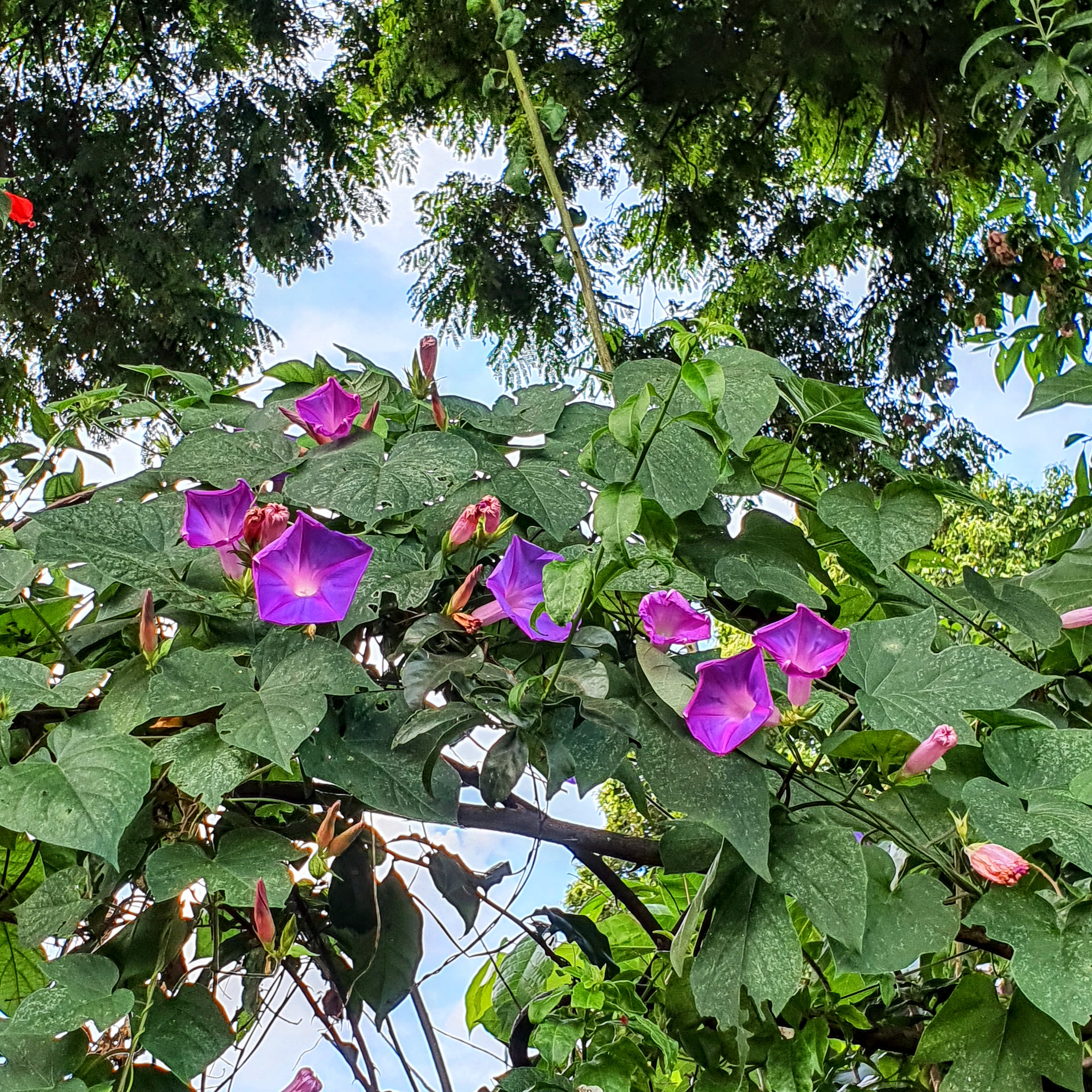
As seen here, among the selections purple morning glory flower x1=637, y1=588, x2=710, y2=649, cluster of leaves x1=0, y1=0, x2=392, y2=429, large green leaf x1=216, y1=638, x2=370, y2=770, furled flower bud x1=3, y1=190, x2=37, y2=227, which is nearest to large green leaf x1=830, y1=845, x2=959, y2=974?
purple morning glory flower x1=637, y1=588, x2=710, y2=649

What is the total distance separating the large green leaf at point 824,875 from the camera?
397 millimetres

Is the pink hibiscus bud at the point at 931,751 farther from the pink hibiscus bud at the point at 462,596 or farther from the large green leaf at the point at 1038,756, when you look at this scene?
the pink hibiscus bud at the point at 462,596

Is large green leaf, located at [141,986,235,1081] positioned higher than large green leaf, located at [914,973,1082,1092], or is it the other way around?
large green leaf, located at [141,986,235,1081]

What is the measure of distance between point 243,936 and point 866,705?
0.31m

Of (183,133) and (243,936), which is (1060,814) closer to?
(243,936)

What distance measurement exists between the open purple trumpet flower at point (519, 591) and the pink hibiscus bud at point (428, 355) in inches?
5.2

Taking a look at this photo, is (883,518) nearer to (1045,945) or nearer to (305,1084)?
(1045,945)

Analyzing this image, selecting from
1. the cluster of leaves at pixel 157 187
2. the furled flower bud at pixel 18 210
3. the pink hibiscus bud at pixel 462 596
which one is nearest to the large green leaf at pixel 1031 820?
the pink hibiscus bud at pixel 462 596

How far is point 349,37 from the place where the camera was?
408 cm

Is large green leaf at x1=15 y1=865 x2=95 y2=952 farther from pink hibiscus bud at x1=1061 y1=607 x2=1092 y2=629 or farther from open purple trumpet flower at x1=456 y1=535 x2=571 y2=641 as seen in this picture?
pink hibiscus bud at x1=1061 y1=607 x2=1092 y2=629

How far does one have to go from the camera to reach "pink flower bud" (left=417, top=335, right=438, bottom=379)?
535 millimetres

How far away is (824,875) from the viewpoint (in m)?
0.41

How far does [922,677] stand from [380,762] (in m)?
0.23

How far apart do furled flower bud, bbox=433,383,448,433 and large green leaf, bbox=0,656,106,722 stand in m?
0.19
